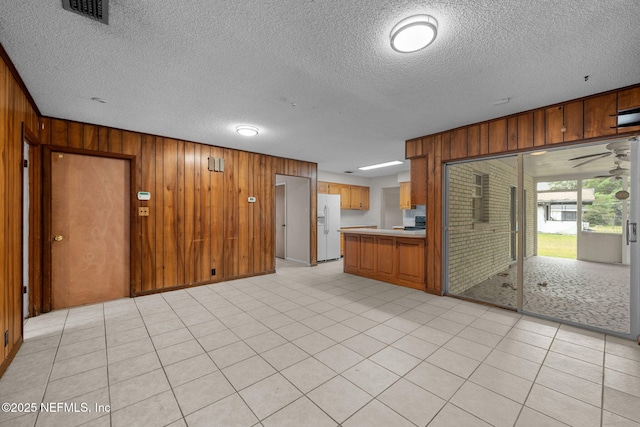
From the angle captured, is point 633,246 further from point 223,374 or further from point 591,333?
point 223,374

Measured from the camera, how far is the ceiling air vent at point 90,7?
1.59 m

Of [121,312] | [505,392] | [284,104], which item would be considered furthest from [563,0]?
[121,312]

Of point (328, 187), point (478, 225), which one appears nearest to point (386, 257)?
point (478, 225)

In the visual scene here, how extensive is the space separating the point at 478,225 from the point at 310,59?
173 inches

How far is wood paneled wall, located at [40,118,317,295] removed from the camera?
4.08 m

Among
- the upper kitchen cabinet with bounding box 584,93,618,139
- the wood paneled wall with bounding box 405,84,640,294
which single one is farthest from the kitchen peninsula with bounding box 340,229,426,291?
the upper kitchen cabinet with bounding box 584,93,618,139

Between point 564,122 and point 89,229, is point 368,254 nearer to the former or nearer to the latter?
point 564,122

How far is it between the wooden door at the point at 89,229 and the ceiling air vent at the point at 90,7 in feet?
9.76

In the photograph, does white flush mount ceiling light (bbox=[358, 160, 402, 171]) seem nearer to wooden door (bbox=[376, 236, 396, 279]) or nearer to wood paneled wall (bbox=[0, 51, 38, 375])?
wooden door (bbox=[376, 236, 396, 279])

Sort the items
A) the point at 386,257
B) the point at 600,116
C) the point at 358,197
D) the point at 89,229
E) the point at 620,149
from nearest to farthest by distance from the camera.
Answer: the point at 600,116
the point at 620,149
the point at 89,229
the point at 386,257
the point at 358,197

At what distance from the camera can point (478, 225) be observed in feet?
16.0

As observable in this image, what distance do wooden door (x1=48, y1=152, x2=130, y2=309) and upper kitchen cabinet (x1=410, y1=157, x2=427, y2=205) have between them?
485 cm

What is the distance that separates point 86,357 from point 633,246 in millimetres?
5561

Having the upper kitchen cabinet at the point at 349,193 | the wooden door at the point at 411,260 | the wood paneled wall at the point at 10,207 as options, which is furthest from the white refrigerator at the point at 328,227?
the wood paneled wall at the point at 10,207
